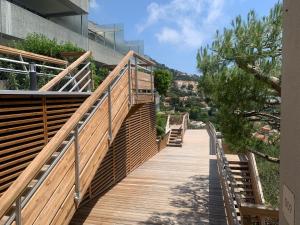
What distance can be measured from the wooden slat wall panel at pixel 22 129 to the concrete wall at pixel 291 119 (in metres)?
3.22

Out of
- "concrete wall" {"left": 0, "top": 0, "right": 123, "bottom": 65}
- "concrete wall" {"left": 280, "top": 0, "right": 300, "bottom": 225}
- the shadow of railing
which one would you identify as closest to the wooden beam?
the shadow of railing

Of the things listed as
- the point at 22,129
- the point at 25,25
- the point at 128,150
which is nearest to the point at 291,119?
the point at 22,129

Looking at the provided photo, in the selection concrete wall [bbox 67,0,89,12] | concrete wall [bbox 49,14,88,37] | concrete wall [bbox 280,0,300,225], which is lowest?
concrete wall [bbox 280,0,300,225]

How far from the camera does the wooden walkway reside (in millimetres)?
5789

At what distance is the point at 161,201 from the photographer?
6723 millimetres

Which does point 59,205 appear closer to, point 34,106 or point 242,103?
point 34,106

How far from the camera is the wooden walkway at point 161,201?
5.79 metres

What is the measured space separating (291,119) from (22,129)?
11.6ft

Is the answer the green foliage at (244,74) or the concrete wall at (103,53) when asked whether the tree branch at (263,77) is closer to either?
the green foliage at (244,74)

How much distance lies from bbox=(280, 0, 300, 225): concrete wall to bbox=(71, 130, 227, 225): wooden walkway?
13.7ft

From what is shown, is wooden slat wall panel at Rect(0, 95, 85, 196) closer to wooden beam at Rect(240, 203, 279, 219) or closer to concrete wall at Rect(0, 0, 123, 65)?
wooden beam at Rect(240, 203, 279, 219)

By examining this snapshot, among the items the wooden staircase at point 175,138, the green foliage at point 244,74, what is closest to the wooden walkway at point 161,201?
the green foliage at point 244,74

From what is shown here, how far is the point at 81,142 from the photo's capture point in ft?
13.6

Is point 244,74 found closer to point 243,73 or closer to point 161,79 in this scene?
point 243,73
